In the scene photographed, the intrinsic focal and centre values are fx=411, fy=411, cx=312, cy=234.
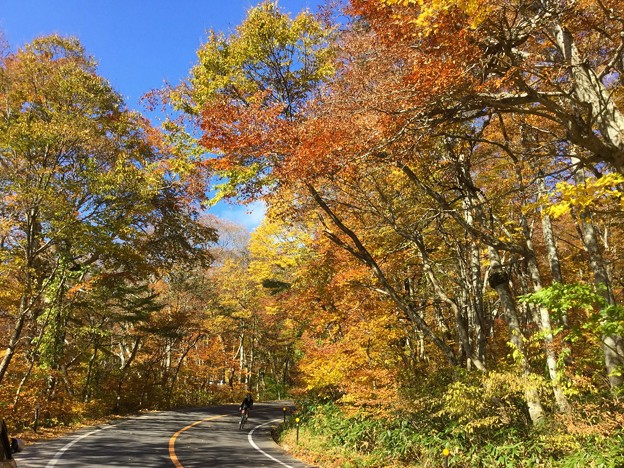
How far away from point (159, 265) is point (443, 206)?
13773 millimetres

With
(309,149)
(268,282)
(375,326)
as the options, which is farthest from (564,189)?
(268,282)

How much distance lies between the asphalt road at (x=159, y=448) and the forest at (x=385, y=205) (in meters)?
1.73

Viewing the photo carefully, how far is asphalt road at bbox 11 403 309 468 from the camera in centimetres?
935

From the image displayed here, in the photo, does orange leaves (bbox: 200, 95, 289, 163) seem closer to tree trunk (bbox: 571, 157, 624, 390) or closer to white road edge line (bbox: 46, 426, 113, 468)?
tree trunk (bbox: 571, 157, 624, 390)

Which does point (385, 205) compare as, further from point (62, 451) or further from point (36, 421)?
point (36, 421)

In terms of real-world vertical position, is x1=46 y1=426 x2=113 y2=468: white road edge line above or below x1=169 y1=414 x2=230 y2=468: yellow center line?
above

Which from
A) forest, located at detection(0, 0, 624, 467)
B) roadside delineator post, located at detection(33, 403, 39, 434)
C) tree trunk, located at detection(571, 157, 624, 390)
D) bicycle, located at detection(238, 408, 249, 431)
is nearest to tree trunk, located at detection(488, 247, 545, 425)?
forest, located at detection(0, 0, 624, 467)

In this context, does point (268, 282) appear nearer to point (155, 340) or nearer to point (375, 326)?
point (155, 340)

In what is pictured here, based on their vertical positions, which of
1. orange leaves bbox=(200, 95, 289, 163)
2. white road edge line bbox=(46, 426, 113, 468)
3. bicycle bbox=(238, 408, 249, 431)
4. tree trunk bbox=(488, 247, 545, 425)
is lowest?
bicycle bbox=(238, 408, 249, 431)

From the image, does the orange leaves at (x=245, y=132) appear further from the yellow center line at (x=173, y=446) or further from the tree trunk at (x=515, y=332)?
the yellow center line at (x=173, y=446)

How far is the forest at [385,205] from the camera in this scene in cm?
659

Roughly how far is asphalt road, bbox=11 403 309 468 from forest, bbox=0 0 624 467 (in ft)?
5.66

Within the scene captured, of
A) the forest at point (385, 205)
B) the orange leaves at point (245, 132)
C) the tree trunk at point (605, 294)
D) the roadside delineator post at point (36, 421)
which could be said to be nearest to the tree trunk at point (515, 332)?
the forest at point (385, 205)

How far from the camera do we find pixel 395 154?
8.13 m
